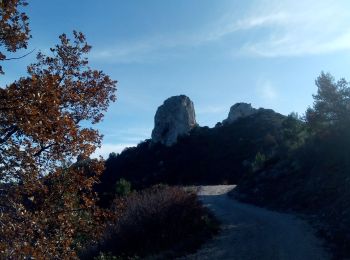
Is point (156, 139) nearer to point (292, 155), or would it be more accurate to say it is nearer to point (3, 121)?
point (292, 155)

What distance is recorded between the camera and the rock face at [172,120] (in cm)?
8442

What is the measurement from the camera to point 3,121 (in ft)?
21.6

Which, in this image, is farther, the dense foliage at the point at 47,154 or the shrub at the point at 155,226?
the shrub at the point at 155,226

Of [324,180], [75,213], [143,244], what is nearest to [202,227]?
[143,244]

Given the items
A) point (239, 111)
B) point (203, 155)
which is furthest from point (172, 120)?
point (239, 111)

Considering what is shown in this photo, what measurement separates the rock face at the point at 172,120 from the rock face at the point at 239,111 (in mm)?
9164

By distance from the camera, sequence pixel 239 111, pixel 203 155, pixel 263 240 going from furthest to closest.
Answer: pixel 239 111
pixel 203 155
pixel 263 240

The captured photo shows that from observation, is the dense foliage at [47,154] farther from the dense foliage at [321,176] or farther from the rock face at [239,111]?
the rock face at [239,111]

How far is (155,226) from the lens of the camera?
69.7 feet

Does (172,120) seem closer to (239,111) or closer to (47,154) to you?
(239,111)

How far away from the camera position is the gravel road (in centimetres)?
1522

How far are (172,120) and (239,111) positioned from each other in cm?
1541

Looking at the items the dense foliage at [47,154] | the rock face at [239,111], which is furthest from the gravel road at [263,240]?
the rock face at [239,111]

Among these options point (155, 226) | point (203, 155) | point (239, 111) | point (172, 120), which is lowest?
point (155, 226)
